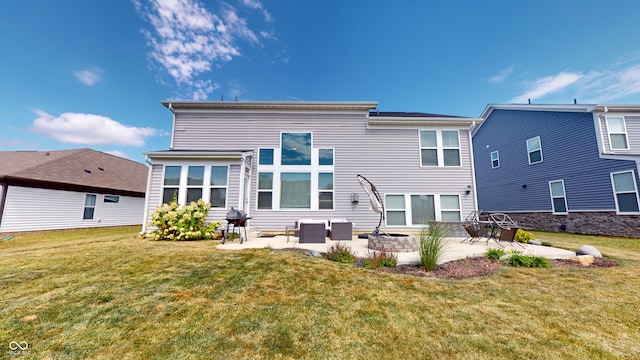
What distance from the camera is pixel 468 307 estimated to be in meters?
3.24

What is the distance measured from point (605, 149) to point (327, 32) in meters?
15.5

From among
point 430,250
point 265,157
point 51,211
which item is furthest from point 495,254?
point 51,211

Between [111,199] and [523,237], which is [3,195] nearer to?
[111,199]

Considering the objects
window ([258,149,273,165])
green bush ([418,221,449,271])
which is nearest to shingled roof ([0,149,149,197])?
window ([258,149,273,165])

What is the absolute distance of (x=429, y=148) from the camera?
1079cm

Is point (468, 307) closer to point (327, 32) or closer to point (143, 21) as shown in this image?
point (327, 32)

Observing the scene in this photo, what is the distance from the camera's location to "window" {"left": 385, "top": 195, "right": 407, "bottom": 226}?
10.3m

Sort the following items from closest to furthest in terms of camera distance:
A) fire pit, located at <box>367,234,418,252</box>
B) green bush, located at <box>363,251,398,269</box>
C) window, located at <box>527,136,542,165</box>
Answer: green bush, located at <box>363,251,398,269</box>, fire pit, located at <box>367,234,418,252</box>, window, located at <box>527,136,542,165</box>

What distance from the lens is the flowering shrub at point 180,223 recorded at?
778 centimetres

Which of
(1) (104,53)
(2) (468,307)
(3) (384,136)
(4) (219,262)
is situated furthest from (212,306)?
(1) (104,53)

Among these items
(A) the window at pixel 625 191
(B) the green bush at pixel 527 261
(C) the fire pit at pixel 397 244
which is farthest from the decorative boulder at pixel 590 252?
(A) the window at pixel 625 191

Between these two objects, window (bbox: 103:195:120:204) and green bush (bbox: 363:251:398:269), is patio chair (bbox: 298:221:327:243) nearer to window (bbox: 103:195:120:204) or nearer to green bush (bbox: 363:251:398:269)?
green bush (bbox: 363:251:398:269)

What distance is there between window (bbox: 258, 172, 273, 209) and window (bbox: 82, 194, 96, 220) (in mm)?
10817

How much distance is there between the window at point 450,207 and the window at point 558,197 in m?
6.46
